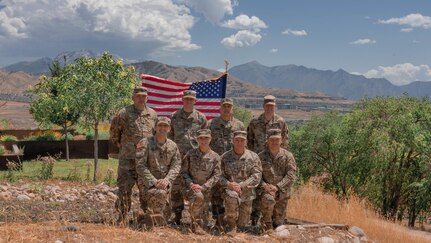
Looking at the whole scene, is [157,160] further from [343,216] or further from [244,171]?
[343,216]

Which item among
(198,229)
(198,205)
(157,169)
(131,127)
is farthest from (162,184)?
(131,127)

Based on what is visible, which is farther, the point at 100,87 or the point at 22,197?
the point at 100,87

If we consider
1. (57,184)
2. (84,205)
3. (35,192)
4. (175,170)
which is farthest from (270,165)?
(57,184)

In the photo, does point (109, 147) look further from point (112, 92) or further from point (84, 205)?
point (84, 205)

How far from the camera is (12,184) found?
13625mm

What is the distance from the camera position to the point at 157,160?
325 inches

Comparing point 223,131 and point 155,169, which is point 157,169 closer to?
point 155,169

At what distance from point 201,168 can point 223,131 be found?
1193mm

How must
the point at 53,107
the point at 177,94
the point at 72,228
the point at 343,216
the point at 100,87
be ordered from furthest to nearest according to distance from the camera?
the point at 53,107, the point at 100,87, the point at 177,94, the point at 343,216, the point at 72,228

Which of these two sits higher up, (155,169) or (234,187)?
(155,169)

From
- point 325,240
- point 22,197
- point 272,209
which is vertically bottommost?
point 22,197

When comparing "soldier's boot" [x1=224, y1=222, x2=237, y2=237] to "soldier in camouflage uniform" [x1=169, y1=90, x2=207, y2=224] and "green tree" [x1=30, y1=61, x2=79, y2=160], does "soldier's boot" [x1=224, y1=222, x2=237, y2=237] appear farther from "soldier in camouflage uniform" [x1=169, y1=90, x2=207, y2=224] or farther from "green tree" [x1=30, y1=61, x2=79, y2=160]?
"green tree" [x1=30, y1=61, x2=79, y2=160]

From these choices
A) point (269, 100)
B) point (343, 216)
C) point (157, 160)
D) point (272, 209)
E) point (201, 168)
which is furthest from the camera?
point (343, 216)

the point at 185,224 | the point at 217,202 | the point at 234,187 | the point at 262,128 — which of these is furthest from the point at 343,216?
the point at 185,224
